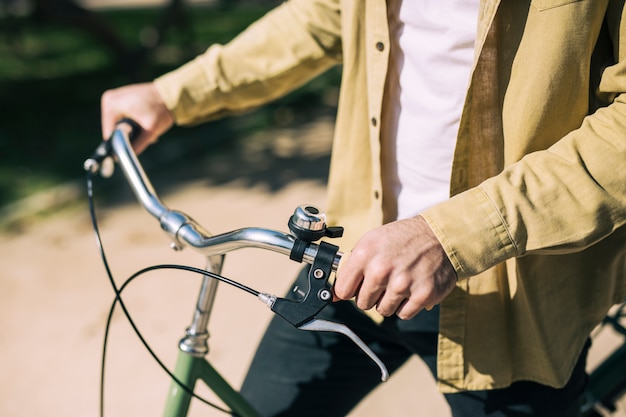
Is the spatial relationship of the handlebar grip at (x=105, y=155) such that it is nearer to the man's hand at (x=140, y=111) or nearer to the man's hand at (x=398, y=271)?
the man's hand at (x=140, y=111)

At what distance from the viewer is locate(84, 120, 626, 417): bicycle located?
1.12m

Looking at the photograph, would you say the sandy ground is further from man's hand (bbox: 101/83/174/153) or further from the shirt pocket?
the shirt pocket

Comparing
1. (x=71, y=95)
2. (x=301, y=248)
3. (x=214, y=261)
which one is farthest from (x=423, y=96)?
(x=71, y=95)

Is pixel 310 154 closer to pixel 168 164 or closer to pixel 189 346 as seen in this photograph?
pixel 168 164

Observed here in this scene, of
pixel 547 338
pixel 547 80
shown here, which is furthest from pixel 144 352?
pixel 547 80

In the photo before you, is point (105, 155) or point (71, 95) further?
point (71, 95)

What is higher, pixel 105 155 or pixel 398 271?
pixel 105 155

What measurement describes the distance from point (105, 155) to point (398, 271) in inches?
34.2

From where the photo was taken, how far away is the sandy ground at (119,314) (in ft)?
9.89

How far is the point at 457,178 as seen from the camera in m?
1.31

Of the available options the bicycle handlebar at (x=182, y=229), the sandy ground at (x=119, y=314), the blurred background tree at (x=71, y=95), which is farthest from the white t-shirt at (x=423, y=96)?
the blurred background tree at (x=71, y=95)

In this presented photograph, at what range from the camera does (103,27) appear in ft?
23.2

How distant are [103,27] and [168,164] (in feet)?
7.77

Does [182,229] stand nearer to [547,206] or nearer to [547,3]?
[547,206]
